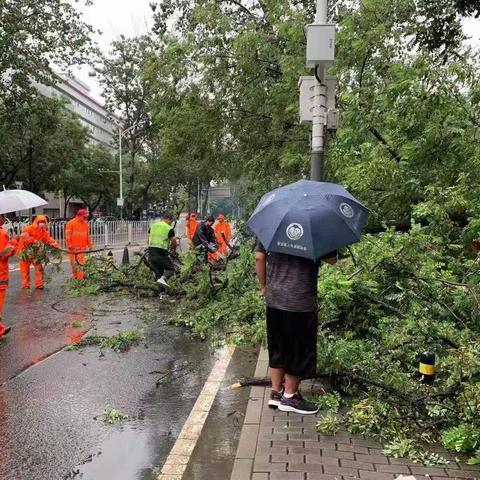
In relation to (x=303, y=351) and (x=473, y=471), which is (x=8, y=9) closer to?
(x=303, y=351)

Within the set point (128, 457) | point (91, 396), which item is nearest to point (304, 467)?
point (128, 457)

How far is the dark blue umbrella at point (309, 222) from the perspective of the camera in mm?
4152

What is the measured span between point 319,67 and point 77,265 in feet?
26.0

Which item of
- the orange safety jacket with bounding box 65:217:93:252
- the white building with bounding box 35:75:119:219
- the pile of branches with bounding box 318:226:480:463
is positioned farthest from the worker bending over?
the white building with bounding box 35:75:119:219

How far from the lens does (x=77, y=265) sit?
41.4 feet

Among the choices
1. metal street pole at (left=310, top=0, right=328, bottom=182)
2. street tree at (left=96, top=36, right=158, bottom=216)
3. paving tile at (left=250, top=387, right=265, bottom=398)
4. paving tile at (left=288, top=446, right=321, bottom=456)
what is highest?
street tree at (left=96, top=36, right=158, bottom=216)

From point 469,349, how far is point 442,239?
241 centimetres

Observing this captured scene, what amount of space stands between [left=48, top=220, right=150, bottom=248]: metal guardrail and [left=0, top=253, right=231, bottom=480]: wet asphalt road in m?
14.3

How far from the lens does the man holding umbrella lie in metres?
4.18

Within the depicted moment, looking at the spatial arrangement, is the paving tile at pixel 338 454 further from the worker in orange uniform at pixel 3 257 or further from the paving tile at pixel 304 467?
the worker in orange uniform at pixel 3 257

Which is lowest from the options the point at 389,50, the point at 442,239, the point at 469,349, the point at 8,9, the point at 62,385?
the point at 62,385

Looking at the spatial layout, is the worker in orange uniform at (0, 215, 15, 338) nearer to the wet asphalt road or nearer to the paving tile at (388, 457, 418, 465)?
the wet asphalt road

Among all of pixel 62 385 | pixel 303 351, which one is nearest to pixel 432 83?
pixel 303 351

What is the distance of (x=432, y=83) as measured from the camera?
7422mm
